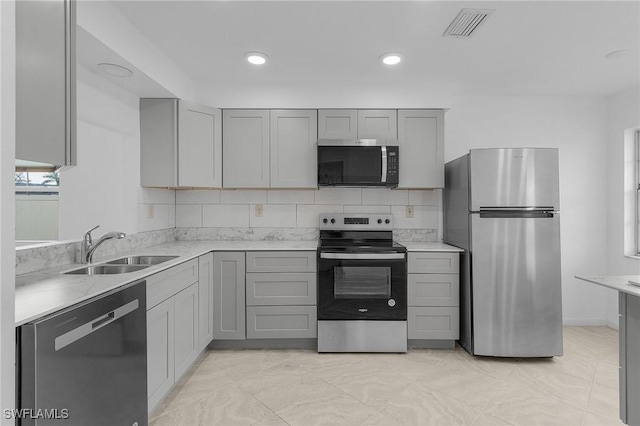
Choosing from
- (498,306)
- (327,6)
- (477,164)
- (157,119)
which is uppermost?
(327,6)

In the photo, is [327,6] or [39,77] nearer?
[39,77]

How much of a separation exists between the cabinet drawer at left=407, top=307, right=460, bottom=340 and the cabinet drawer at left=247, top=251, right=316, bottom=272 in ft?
3.22

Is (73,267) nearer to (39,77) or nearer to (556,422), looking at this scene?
(39,77)

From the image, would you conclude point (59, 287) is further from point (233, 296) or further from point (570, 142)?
point (570, 142)

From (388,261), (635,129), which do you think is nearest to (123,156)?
(388,261)

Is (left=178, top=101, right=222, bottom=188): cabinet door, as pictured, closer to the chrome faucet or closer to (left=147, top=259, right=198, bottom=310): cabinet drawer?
(left=147, top=259, right=198, bottom=310): cabinet drawer

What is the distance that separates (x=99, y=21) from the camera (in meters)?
1.90

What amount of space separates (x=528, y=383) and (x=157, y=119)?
3610mm

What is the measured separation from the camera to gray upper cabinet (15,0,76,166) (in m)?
1.04

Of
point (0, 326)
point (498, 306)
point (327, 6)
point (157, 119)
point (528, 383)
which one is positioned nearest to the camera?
point (0, 326)

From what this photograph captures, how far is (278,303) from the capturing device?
118 inches

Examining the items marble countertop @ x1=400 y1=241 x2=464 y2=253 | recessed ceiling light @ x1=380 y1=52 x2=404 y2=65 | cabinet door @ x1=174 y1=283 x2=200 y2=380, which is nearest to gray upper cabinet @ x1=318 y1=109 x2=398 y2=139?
recessed ceiling light @ x1=380 y1=52 x2=404 y2=65

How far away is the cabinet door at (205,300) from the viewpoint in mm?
2658

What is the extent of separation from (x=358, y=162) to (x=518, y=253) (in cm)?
154
